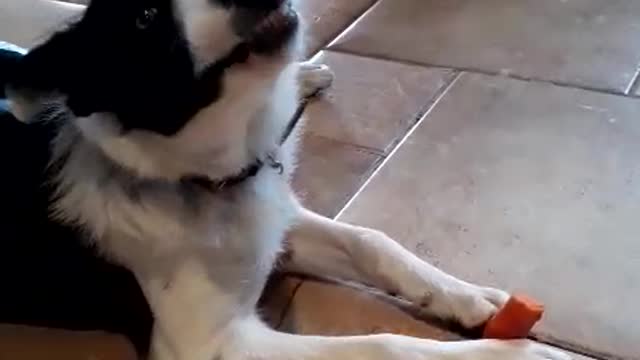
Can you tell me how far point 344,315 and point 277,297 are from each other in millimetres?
139

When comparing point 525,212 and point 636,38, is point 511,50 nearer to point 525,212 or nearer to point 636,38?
point 636,38

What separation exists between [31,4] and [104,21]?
1261mm

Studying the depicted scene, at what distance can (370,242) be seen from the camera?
6.07ft

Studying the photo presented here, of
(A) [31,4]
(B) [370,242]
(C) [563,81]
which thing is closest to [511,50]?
(C) [563,81]

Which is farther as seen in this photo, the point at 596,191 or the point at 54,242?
the point at 596,191

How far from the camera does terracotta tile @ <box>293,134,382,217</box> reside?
216 centimetres

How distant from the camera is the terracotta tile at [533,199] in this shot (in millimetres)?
1833

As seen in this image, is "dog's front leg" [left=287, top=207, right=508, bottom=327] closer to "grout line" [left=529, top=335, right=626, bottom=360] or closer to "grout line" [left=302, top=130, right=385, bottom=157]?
"grout line" [left=529, top=335, right=626, bottom=360]

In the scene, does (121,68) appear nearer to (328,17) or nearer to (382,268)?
(382,268)

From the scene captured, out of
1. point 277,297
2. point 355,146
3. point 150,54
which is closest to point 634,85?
point 355,146

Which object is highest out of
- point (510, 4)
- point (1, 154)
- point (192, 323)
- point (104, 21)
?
point (104, 21)

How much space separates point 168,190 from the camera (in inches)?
63.3

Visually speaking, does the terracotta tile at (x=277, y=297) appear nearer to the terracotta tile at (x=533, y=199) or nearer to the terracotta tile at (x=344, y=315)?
the terracotta tile at (x=344, y=315)

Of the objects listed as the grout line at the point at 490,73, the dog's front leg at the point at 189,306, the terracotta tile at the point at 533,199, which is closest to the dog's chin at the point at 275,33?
the dog's front leg at the point at 189,306
